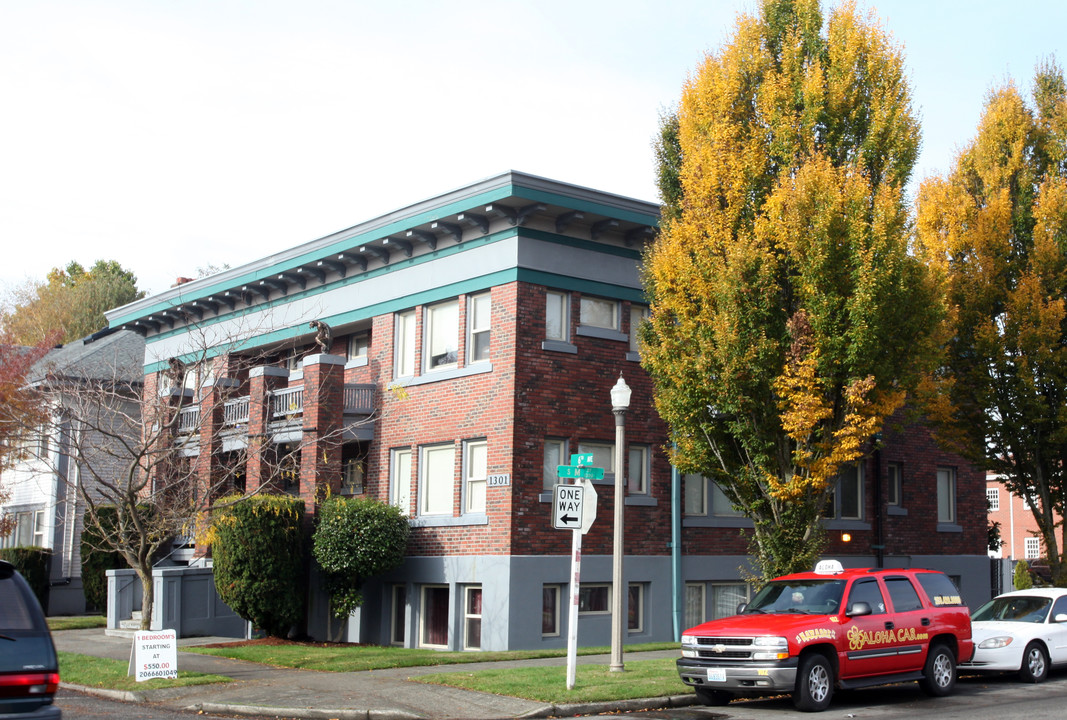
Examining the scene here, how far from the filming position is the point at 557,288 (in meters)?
22.0

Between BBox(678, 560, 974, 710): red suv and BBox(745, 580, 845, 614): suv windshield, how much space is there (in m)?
0.01

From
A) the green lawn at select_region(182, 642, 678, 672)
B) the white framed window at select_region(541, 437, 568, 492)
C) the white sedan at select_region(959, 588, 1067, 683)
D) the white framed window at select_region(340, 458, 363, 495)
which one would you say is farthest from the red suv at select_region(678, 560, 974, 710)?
the white framed window at select_region(340, 458, 363, 495)

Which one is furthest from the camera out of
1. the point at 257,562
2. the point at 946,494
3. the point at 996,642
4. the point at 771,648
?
the point at 946,494

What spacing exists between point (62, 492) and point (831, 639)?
93.4 feet

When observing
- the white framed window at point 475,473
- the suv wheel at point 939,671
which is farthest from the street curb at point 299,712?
the white framed window at point 475,473

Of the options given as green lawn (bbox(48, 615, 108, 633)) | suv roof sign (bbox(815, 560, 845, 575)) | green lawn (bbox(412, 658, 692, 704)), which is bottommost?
green lawn (bbox(48, 615, 108, 633))

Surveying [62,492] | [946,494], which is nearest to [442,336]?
[946,494]

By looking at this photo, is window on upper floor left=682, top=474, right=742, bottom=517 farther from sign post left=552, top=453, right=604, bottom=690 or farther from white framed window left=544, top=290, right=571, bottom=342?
sign post left=552, top=453, right=604, bottom=690

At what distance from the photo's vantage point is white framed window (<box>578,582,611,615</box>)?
21781 mm

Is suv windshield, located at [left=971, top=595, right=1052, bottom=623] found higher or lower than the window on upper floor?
lower

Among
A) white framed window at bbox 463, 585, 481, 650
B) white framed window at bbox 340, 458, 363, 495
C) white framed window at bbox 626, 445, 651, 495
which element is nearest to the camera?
white framed window at bbox 463, 585, 481, 650

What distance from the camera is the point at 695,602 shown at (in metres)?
23.5

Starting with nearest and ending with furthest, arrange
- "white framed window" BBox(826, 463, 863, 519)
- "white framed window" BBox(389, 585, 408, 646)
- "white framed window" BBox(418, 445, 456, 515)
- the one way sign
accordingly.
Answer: the one way sign < "white framed window" BBox(418, 445, 456, 515) < "white framed window" BBox(389, 585, 408, 646) < "white framed window" BBox(826, 463, 863, 519)

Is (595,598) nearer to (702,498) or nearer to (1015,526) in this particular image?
(702,498)
